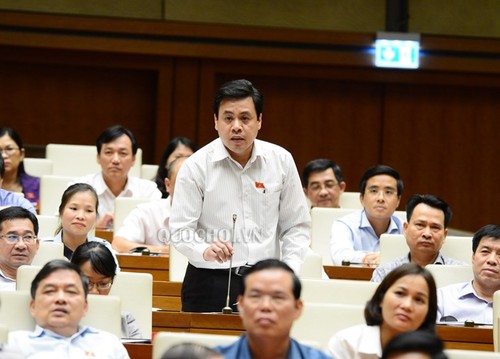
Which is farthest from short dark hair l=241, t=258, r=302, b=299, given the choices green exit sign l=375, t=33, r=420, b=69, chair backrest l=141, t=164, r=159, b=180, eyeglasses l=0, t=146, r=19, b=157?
green exit sign l=375, t=33, r=420, b=69

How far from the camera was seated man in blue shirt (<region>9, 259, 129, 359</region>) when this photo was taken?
3.82m

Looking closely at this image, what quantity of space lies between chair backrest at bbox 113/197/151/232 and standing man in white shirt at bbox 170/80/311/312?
2.15m

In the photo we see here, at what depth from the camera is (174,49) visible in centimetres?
977

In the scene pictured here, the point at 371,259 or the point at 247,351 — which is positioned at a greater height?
the point at 371,259

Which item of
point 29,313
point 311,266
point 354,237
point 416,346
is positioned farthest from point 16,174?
point 416,346

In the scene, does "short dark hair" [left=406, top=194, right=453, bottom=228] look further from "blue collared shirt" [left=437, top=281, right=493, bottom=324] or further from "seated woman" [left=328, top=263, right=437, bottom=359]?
"seated woman" [left=328, top=263, right=437, bottom=359]

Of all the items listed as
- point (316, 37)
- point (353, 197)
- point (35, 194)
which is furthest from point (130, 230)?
point (316, 37)

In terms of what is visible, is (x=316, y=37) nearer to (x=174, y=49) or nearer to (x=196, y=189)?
(x=174, y=49)

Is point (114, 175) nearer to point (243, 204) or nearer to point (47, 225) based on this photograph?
point (47, 225)

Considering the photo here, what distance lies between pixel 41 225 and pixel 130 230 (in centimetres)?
81

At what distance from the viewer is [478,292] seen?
5.25m

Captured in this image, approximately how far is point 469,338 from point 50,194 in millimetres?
3456

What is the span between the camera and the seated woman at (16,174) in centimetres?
768

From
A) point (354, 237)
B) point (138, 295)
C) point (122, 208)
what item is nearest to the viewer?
point (138, 295)
